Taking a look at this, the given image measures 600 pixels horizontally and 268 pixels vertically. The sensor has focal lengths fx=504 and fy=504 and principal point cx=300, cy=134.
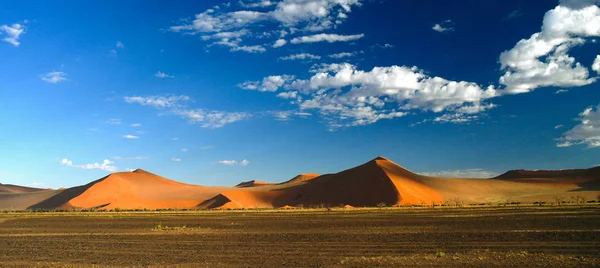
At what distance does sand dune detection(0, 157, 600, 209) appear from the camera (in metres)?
103

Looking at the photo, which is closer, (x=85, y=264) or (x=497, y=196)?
(x=85, y=264)

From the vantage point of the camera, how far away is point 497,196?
110 metres

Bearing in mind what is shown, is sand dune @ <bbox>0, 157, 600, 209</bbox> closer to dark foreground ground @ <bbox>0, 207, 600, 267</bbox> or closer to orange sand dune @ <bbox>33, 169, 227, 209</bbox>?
orange sand dune @ <bbox>33, 169, 227, 209</bbox>

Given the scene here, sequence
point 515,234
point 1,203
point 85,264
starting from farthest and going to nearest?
point 1,203, point 515,234, point 85,264

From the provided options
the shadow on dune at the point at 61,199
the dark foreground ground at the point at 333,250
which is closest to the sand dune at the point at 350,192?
the shadow on dune at the point at 61,199

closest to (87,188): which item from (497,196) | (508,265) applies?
(497,196)

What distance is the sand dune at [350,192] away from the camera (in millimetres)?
103125

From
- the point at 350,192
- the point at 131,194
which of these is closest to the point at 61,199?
the point at 131,194

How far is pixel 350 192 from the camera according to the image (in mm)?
105688

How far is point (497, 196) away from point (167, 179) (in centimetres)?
9121

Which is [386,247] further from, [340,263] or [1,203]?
[1,203]

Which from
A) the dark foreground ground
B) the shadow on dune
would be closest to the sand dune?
the shadow on dune

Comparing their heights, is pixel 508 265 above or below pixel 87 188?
below

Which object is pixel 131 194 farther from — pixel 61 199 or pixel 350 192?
pixel 350 192
